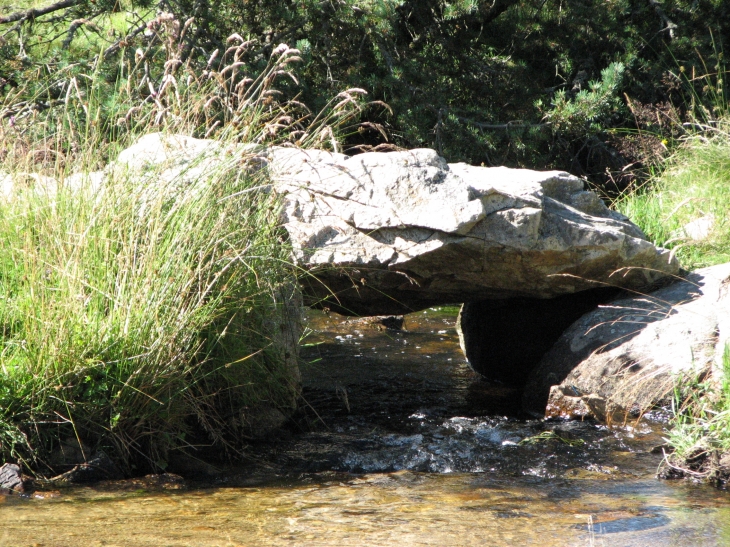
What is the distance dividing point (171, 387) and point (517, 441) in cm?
196

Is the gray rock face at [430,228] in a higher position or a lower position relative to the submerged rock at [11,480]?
higher

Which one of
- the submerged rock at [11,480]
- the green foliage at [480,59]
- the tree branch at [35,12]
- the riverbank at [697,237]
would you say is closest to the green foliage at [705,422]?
the riverbank at [697,237]

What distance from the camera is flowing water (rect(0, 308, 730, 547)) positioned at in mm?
3016

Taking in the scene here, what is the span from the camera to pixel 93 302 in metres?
3.69

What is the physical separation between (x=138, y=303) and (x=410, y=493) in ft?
4.96

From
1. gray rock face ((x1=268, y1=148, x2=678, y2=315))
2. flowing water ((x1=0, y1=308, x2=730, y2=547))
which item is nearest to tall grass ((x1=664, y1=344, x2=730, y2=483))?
flowing water ((x1=0, y1=308, x2=730, y2=547))

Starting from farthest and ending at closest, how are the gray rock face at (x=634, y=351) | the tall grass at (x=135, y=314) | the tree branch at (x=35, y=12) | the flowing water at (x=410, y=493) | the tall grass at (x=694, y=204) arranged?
the tree branch at (x=35, y=12) → the tall grass at (x=694, y=204) → the gray rock face at (x=634, y=351) → the tall grass at (x=135, y=314) → the flowing water at (x=410, y=493)

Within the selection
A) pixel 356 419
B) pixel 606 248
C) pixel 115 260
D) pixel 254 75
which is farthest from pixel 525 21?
pixel 115 260

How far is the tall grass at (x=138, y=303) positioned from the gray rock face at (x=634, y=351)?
1910 millimetres

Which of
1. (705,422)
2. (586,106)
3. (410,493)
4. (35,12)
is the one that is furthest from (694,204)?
(35,12)

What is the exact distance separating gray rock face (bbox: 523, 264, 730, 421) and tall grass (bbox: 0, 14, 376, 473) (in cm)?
191

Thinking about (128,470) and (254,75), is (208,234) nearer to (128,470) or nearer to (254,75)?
(128,470)

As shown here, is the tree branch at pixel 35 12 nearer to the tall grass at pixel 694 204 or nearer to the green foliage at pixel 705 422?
the tall grass at pixel 694 204

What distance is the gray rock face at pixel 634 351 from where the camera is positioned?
15.2 feet
